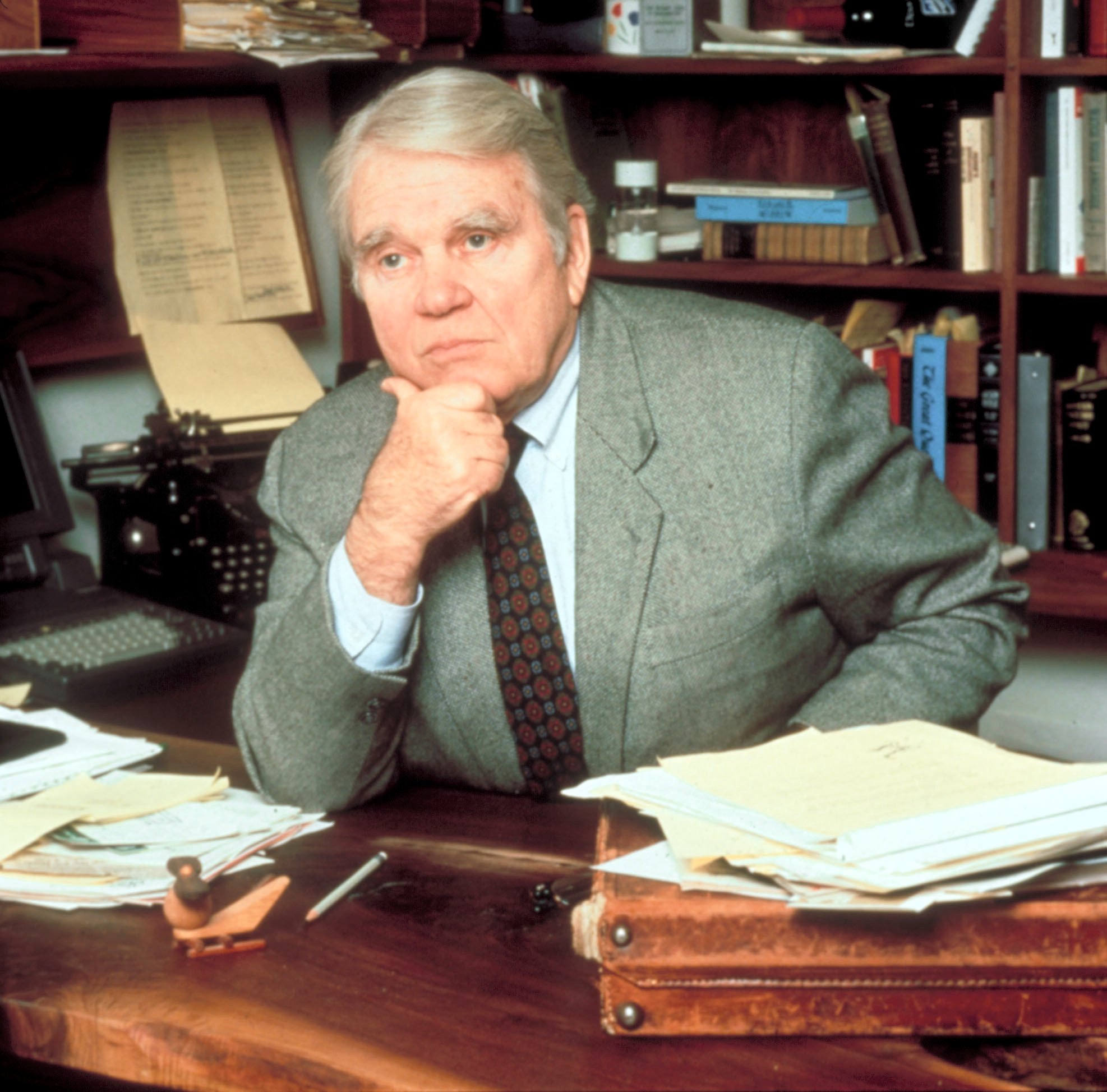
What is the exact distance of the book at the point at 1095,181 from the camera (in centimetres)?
234

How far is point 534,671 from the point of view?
1496 mm

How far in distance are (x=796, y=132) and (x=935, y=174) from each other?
429 millimetres

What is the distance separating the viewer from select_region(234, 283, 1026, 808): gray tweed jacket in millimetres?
1443

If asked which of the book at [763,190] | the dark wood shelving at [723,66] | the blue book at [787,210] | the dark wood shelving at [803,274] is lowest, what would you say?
the dark wood shelving at [803,274]

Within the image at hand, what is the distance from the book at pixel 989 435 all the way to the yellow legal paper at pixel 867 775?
1464 mm

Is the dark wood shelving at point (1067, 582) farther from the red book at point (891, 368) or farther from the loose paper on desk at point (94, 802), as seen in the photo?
the loose paper on desk at point (94, 802)

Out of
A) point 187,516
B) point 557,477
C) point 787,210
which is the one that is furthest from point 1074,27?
point 187,516

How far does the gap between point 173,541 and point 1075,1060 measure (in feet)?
5.06

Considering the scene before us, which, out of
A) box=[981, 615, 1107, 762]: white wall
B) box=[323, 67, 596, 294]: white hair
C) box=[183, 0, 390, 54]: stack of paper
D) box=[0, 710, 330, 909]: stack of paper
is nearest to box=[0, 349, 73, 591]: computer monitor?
box=[183, 0, 390, 54]: stack of paper

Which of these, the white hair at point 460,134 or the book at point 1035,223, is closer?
the white hair at point 460,134

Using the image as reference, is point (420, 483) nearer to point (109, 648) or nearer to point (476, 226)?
point (476, 226)

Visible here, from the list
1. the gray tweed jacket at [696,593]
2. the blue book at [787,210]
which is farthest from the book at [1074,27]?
the gray tweed jacket at [696,593]

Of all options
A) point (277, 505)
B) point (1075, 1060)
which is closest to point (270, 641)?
point (277, 505)

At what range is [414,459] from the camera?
1.42m
